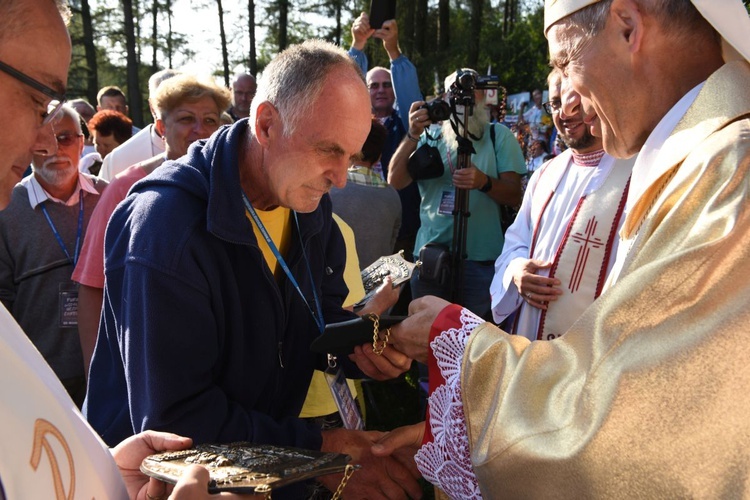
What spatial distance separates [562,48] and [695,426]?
1043mm

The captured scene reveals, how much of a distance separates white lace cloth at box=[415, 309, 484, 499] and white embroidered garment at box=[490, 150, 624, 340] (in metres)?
1.54

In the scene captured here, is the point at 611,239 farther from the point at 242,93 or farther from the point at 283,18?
the point at 283,18

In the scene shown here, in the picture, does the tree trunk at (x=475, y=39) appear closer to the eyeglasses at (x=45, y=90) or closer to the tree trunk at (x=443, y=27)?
the tree trunk at (x=443, y=27)

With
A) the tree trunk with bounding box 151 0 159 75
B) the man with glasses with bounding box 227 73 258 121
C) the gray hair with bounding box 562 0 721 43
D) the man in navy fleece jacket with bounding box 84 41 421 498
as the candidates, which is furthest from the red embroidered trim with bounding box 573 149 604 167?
the tree trunk with bounding box 151 0 159 75

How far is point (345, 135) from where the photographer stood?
2166 millimetres

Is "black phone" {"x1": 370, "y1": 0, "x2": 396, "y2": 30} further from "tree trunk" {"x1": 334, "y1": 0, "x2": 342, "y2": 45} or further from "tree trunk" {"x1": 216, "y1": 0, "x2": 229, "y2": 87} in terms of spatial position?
"tree trunk" {"x1": 216, "y1": 0, "x2": 229, "y2": 87}

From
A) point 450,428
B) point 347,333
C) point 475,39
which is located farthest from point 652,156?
point 475,39

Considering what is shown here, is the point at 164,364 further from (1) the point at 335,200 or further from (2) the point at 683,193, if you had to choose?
(1) the point at 335,200

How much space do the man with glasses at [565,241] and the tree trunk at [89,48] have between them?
2474 centimetres

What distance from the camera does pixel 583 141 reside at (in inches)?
126

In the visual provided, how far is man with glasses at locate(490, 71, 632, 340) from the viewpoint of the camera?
298cm

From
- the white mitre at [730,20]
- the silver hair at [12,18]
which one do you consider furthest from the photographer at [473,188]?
the silver hair at [12,18]

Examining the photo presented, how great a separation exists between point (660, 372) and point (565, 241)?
6.09ft

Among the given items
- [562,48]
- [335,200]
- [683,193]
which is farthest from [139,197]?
[335,200]
